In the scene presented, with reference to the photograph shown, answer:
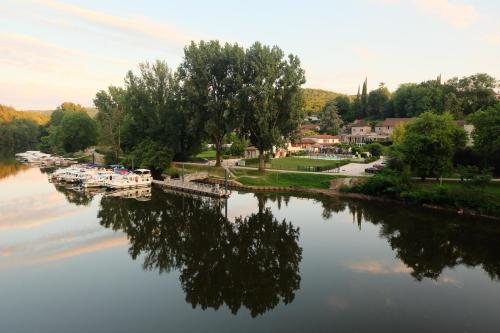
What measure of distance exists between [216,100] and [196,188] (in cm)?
1452

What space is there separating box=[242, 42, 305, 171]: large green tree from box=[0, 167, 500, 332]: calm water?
16.4 m

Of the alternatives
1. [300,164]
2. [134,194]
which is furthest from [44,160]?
[300,164]

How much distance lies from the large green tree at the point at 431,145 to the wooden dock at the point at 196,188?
23.1 m

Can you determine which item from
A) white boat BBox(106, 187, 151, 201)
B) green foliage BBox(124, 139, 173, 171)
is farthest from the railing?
green foliage BBox(124, 139, 173, 171)

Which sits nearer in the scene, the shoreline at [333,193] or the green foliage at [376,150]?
the shoreline at [333,193]

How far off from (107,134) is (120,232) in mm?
46601

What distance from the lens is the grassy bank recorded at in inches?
1384

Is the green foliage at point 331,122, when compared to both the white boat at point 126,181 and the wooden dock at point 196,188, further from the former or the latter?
the white boat at point 126,181

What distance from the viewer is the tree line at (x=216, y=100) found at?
50156mm

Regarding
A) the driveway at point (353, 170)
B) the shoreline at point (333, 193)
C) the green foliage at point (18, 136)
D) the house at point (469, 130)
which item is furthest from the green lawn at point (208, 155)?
the green foliage at point (18, 136)

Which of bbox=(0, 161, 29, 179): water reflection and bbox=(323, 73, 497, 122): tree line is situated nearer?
bbox=(0, 161, 29, 179): water reflection

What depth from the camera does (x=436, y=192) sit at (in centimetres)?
3831

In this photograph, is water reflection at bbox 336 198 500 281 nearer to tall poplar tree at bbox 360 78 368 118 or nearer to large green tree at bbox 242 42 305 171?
large green tree at bbox 242 42 305 171

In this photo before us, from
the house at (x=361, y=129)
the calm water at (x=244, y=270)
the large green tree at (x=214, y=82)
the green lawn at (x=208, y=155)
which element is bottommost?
the calm water at (x=244, y=270)
